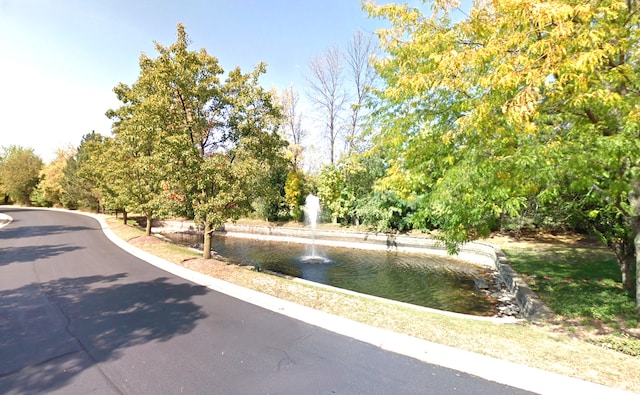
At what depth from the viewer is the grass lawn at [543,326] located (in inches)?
152

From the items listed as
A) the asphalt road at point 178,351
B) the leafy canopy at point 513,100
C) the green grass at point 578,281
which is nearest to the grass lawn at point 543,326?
the green grass at point 578,281

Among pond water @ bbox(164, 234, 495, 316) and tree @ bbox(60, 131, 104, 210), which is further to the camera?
tree @ bbox(60, 131, 104, 210)

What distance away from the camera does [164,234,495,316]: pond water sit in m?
9.23

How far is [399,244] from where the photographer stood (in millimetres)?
18016

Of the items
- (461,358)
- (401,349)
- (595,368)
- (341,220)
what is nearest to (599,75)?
(595,368)

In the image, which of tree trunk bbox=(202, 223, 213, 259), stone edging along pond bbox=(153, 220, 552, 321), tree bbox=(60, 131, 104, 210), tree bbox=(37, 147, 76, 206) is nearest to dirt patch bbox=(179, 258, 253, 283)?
tree trunk bbox=(202, 223, 213, 259)

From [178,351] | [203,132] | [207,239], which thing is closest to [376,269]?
[207,239]

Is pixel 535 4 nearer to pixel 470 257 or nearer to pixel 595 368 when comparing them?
pixel 595 368

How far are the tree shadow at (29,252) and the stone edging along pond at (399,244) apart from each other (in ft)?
40.3

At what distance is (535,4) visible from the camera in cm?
353

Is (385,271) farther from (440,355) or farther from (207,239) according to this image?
(440,355)

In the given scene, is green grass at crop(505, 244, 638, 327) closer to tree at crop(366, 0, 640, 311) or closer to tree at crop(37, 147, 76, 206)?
tree at crop(366, 0, 640, 311)

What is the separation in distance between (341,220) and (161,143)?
55.8 ft

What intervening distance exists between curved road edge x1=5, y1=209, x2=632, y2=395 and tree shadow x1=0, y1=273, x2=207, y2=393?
5.50 ft
